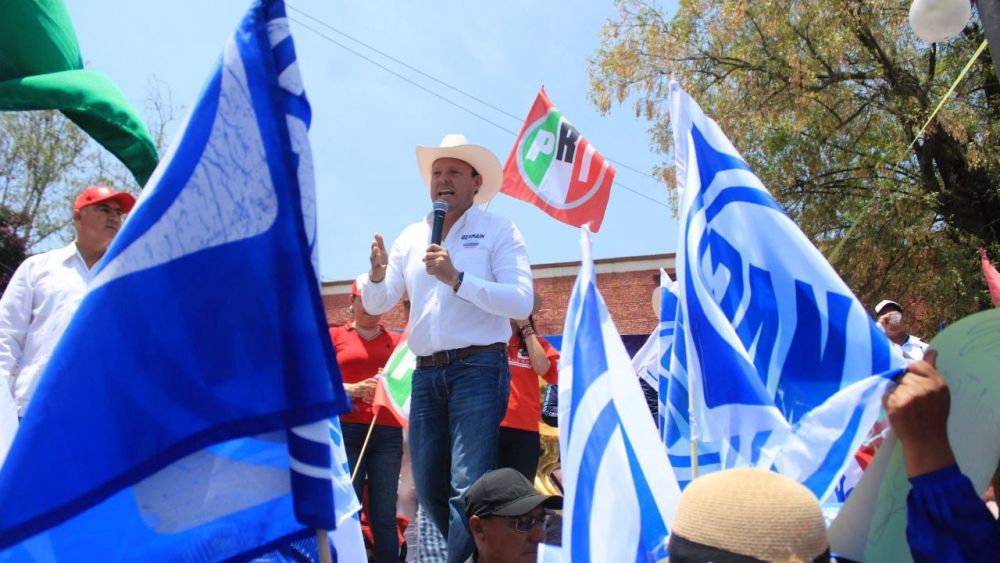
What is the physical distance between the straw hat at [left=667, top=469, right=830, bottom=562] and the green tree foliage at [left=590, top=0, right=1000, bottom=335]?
42.5 feet

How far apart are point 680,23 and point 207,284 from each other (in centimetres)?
1449

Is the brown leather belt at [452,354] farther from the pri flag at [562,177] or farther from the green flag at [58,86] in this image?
the pri flag at [562,177]

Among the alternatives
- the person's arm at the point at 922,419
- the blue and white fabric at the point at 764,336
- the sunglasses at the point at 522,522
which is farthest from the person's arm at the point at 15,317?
the person's arm at the point at 922,419

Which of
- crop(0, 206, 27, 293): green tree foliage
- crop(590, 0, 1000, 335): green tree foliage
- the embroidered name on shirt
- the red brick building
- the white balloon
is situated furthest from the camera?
the red brick building

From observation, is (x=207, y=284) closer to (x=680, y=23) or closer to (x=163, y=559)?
(x=163, y=559)

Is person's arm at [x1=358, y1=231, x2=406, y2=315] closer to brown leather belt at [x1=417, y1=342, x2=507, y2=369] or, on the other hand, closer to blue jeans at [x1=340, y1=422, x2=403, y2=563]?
brown leather belt at [x1=417, y1=342, x2=507, y2=369]

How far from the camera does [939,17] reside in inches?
247

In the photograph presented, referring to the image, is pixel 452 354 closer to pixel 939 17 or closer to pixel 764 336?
pixel 764 336

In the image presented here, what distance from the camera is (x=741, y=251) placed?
10.0ft

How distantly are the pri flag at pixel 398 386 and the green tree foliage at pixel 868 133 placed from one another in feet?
32.9

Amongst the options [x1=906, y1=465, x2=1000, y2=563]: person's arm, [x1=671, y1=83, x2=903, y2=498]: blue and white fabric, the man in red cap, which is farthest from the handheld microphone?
[x1=906, y1=465, x2=1000, y2=563]: person's arm

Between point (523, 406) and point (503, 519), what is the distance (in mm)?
1670

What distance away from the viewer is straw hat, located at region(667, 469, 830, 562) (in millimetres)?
1662

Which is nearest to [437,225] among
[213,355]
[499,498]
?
[499,498]
